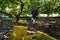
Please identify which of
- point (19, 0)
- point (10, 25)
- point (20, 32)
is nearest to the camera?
point (20, 32)

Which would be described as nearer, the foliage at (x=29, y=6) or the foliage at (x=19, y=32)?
the foliage at (x=19, y=32)

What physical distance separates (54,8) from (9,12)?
106 inches

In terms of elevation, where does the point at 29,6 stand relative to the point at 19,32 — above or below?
above

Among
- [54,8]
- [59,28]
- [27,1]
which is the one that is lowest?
[59,28]

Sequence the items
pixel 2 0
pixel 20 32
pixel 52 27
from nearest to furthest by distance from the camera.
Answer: pixel 20 32
pixel 2 0
pixel 52 27

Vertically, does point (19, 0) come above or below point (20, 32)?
above

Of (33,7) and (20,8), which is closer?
(20,8)

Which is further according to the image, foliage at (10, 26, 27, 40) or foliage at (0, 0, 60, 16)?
foliage at (0, 0, 60, 16)

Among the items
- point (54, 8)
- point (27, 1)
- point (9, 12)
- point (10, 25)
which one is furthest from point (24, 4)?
point (54, 8)

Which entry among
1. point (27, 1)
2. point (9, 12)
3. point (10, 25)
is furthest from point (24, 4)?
point (10, 25)

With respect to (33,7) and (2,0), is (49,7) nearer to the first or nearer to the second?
(33,7)

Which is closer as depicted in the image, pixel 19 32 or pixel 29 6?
pixel 19 32

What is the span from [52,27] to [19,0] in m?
2.76

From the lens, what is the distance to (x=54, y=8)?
10.6m
